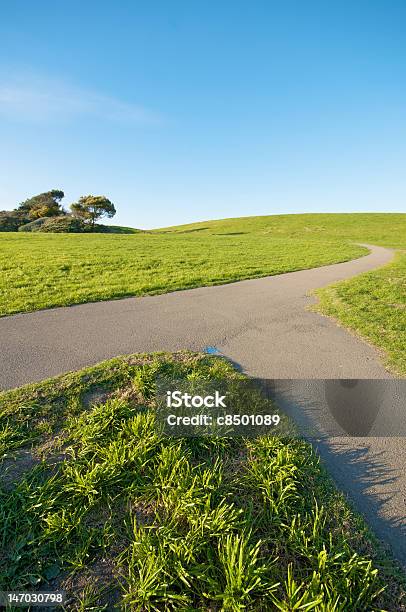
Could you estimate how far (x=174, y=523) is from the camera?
2297mm

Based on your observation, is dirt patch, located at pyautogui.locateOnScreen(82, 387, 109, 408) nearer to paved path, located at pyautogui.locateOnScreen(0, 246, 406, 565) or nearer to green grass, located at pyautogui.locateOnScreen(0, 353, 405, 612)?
green grass, located at pyautogui.locateOnScreen(0, 353, 405, 612)

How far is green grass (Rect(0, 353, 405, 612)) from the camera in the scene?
1.91 meters

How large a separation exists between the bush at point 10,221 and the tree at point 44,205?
2.68m

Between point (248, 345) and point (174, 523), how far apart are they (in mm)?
3601

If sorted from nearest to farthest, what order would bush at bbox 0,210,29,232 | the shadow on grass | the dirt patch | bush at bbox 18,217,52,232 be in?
the shadow on grass
the dirt patch
bush at bbox 18,217,52,232
bush at bbox 0,210,29,232

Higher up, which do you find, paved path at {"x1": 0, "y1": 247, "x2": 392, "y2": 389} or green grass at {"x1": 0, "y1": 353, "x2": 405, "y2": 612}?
paved path at {"x1": 0, "y1": 247, "x2": 392, "y2": 389}

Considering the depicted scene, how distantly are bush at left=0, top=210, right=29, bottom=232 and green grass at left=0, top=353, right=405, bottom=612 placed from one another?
5523 centimetres

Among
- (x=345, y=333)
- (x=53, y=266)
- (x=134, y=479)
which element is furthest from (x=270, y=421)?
(x=53, y=266)

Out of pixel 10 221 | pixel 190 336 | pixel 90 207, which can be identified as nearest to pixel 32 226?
pixel 10 221

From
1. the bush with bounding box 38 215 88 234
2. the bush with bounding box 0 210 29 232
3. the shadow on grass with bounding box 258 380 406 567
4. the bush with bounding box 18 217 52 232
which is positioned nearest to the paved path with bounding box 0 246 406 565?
the shadow on grass with bounding box 258 380 406 567

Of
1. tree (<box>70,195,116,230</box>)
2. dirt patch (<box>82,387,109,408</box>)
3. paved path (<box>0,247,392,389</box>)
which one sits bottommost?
dirt patch (<box>82,387,109,408</box>)

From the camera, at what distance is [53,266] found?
43.0 feet

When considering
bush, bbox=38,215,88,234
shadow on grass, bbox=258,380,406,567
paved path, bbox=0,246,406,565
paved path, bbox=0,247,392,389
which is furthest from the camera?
bush, bbox=38,215,88,234

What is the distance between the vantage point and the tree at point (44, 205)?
54906mm
